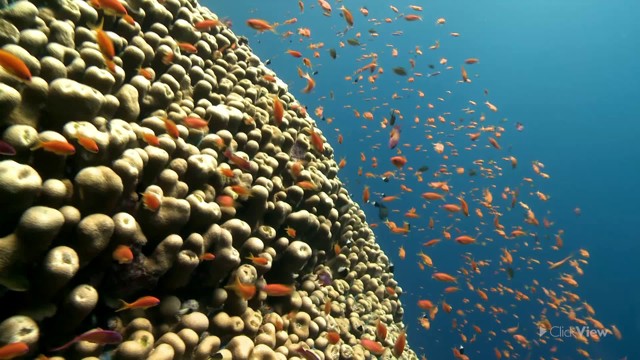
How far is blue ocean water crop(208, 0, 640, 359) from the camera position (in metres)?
35.6

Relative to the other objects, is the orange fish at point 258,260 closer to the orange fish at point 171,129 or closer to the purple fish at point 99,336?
the orange fish at point 171,129

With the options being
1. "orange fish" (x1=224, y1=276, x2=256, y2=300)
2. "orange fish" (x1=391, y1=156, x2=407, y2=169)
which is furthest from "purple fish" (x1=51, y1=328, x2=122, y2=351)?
"orange fish" (x1=391, y1=156, x2=407, y2=169)

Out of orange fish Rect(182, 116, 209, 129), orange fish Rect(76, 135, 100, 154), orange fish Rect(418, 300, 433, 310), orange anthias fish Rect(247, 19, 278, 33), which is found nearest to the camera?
orange fish Rect(76, 135, 100, 154)

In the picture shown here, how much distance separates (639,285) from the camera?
37.2m

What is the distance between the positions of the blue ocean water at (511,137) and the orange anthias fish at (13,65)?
28.9 m

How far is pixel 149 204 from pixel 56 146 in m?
0.63

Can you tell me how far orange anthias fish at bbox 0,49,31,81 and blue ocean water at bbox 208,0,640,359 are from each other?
28.9 meters

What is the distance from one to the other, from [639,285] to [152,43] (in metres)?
48.0

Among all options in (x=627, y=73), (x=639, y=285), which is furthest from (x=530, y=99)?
(x=639, y=285)

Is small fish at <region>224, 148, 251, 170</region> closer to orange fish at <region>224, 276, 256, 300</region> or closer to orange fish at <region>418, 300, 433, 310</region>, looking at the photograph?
orange fish at <region>224, 276, 256, 300</region>

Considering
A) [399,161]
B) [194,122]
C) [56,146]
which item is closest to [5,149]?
[56,146]

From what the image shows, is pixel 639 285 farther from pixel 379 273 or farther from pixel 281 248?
pixel 281 248

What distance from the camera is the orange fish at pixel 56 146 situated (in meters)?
2.13

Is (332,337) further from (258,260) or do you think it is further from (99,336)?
(99,336)
